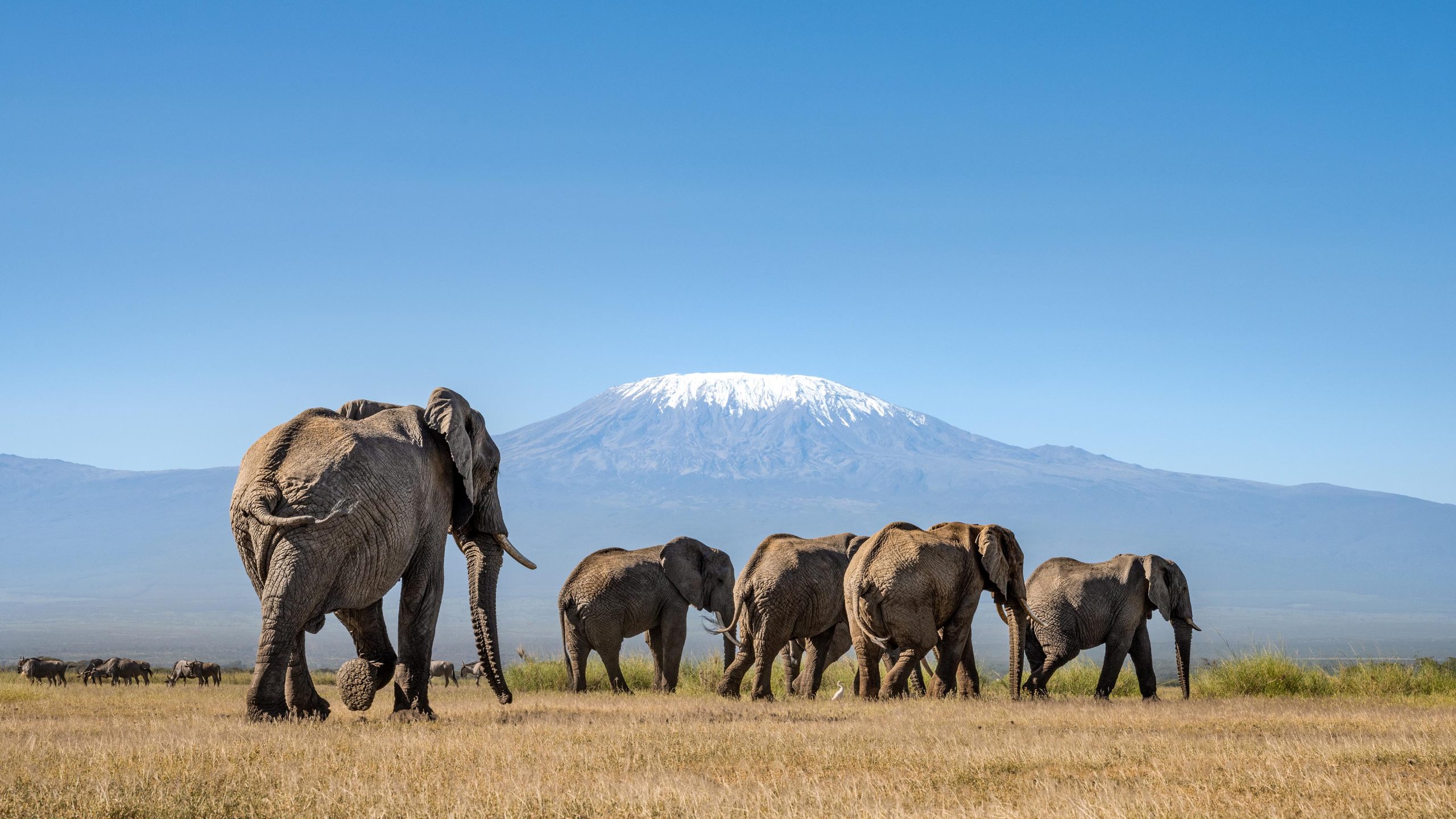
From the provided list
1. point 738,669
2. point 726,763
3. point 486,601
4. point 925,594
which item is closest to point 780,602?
point 738,669

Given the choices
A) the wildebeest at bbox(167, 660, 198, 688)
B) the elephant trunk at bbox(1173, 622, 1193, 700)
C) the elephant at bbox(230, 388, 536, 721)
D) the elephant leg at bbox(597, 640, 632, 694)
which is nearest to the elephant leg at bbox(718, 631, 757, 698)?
the elephant leg at bbox(597, 640, 632, 694)

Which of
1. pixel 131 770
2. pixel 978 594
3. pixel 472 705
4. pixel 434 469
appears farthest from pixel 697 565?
pixel 131 770

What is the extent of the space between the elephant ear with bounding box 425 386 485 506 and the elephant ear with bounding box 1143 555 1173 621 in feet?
39.9

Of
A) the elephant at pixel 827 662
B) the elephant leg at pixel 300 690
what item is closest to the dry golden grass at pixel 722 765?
the elephant leg at pixel 300 690

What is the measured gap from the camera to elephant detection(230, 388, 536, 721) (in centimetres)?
1241

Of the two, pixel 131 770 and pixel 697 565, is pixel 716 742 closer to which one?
pixel 131 770

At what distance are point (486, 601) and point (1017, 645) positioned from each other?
8943 mm

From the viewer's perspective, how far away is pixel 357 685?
13445mm

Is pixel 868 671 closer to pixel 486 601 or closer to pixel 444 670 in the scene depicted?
pixel 486 601

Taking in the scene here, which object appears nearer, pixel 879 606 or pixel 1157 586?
pixel 879 606

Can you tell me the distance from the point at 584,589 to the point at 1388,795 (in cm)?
1725

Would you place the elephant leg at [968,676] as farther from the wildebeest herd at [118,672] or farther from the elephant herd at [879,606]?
the wildebeest herd at [118,672]

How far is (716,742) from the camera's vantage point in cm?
1184

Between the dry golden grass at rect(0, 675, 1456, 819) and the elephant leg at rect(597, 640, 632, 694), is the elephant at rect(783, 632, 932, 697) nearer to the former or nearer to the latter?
the elephant leg at rect(597, 640, 632, 694)
